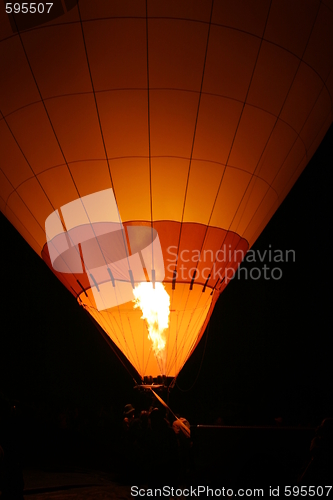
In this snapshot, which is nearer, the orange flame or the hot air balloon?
the hot air balloon

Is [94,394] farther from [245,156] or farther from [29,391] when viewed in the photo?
[245,156]

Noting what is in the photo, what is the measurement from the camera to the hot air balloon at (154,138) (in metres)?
3.42

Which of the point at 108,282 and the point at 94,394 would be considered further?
the point at 94,394

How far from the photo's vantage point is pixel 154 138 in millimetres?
3783

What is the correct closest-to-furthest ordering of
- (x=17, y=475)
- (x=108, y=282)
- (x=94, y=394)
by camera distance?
(x=17, y=475) → (x=108, y=282) → (x=94, y=394)

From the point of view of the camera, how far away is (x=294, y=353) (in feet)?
26.5

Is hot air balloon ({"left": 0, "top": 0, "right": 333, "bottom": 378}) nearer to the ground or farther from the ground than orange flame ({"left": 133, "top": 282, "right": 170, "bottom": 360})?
farther from the ground

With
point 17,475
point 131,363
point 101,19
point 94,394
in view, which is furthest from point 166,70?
point 94,394

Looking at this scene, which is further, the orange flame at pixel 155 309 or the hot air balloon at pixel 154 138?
the orange flame at pixel 155 309

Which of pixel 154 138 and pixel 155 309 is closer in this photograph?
pixel 154 138

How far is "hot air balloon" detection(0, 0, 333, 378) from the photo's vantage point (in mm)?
3422

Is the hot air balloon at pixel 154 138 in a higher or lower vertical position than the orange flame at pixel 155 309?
higher

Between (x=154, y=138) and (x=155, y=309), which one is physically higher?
(x=154, y=138)

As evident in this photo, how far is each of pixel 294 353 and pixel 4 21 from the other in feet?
22.4
